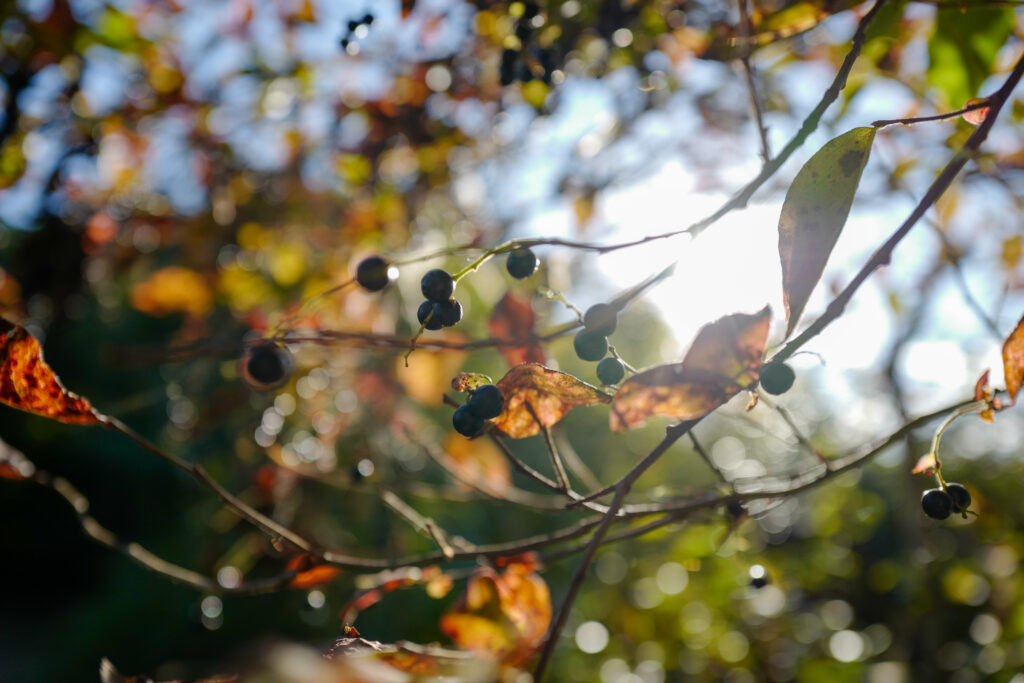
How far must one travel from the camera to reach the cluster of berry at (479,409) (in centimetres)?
53

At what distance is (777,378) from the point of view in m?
0.53

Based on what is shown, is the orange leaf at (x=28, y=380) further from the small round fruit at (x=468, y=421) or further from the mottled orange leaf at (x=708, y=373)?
the mottled orange leaf at (x=708, y=373)

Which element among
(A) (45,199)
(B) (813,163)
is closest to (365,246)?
(A) (45,199)

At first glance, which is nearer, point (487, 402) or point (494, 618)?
point (487, 402)

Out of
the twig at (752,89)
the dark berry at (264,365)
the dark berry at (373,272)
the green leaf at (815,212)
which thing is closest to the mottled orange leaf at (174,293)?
the dark berry at (264,365)

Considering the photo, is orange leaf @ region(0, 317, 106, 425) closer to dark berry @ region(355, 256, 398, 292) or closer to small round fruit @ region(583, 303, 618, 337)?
dark berry @ region(355, 256, 398, 292)

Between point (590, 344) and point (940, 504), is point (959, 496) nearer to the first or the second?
point (940, 504)

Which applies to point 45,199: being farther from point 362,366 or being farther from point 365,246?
point 362,366

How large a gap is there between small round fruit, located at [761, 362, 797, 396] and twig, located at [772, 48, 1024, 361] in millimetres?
33

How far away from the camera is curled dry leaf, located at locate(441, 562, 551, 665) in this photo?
722 millimetres

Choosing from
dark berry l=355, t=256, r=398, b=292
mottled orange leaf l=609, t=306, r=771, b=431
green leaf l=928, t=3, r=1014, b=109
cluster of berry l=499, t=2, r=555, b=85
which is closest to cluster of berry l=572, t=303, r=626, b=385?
mottled orange leaf l=609, t=306, r=771, b=431

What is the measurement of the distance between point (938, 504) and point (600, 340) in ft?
1.10

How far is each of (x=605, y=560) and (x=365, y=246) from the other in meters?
1.61

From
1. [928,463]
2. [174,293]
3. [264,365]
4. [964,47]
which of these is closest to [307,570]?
[264,365]
